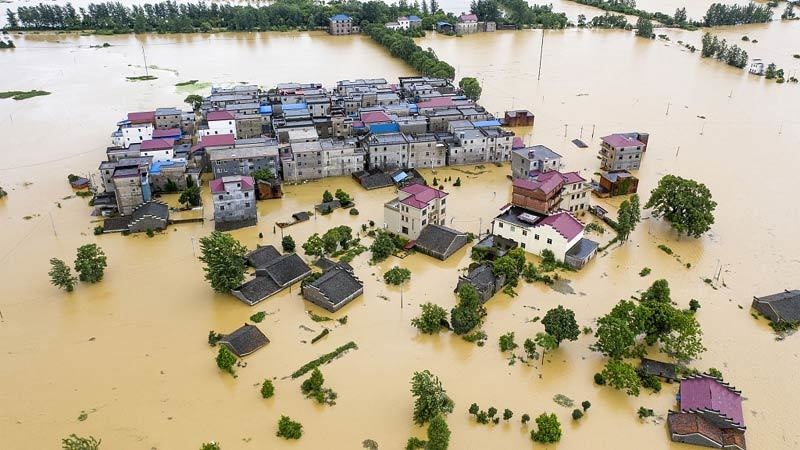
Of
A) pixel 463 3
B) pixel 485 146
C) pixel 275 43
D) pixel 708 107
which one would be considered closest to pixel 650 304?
pixel 485 146

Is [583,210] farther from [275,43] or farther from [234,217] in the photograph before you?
[275,43]

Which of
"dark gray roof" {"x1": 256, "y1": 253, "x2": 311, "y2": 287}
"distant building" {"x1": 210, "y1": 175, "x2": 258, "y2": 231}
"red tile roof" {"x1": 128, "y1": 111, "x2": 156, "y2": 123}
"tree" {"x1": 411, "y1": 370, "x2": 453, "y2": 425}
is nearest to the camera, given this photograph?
"tree" {"x1": 411, "y1": 370, "x2": 453, "y2": 425}

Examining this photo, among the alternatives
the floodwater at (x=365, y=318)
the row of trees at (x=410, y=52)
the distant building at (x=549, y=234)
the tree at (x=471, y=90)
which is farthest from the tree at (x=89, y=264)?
the row of trees at (x=410, y=52)

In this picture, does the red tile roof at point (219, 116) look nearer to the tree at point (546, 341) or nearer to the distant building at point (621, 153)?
the distant building at point (621, 153)

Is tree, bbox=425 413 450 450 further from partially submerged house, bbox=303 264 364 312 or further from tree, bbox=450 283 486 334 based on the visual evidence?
partially submerged house, bbox=303 264 364 312

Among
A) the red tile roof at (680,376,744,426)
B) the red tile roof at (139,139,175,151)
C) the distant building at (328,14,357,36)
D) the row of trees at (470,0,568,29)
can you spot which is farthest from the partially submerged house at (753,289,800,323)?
the distant building at (328,14,357,36)

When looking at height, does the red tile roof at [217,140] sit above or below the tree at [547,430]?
above
